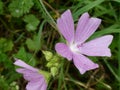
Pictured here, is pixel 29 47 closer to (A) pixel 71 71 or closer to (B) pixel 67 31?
(A) pixel 71 71

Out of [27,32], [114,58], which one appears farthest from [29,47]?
[114,58]

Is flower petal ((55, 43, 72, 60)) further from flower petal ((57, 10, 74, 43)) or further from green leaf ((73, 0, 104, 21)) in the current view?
green leaf ((73, 0, 104, 21))

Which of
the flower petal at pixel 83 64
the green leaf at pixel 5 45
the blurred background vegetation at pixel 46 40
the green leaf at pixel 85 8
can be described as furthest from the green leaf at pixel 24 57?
the flower petal at pixel 83 64

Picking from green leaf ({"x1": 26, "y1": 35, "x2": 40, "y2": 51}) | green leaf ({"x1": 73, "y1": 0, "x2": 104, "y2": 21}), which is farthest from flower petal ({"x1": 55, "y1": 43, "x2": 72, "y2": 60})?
green leaf ({"x1": 26, "y1": 35, "x2": 40, "y2": 51})

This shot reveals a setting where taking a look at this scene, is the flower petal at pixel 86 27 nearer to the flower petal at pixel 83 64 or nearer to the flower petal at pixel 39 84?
the flower petal at pixel 83 64

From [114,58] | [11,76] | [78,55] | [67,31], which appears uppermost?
[67,31]

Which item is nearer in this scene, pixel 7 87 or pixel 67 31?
pixel 67 31

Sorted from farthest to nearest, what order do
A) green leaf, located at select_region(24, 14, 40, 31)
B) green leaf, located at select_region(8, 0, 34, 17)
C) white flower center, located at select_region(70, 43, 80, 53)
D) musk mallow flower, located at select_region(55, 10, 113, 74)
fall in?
green leaf, located at select_region(24, 14, 40, 31)
green leaf, located at select_region(8, 0, 34, 17)
white flower center, located at select_region(70, 43, 80, 53)
musk mallow flower, located at select_region(55, 10, 113, 74)
